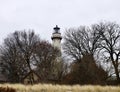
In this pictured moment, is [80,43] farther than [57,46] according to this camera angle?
No

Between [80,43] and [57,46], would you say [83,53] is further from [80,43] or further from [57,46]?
[57,46]

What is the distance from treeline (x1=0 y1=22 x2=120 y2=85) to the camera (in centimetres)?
5439

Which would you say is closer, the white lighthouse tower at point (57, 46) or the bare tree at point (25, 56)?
the white lighthouse tower at point (57, 46)

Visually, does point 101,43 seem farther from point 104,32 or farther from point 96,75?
point 96,75

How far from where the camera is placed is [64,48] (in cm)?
5997

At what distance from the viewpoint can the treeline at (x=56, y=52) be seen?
178 feet

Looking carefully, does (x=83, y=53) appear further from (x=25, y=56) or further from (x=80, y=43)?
(x=25, y=56)

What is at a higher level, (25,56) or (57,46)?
(57,46)

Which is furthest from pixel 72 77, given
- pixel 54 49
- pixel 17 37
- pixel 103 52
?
pixel 17 37

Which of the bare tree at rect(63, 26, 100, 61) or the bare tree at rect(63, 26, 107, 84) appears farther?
the bare tree at rect(63, 26, 100, 61)

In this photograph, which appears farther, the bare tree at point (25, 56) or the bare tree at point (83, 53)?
the bare tree at point (25, 56)

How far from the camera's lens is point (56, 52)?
2443 inches

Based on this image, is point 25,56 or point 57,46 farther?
point 57,46

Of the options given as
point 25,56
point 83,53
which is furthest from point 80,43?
point 25,56
